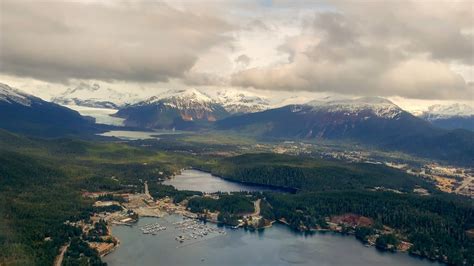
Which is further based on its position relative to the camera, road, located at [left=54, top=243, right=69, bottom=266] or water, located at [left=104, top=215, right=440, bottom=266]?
water, located at [left=104, top=215, right=440, bottom=266]

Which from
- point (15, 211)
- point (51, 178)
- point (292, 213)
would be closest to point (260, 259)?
point (292, 213)

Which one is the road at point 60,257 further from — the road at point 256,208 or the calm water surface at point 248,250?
the road at point 256,208

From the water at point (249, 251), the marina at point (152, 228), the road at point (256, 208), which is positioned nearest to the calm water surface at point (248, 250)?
the water at point (249, 251)

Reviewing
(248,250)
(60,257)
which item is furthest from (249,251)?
(60,257)

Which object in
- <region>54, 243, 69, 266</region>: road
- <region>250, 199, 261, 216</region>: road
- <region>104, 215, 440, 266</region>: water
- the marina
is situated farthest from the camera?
<region>250, 199, 261, 216</region>: road

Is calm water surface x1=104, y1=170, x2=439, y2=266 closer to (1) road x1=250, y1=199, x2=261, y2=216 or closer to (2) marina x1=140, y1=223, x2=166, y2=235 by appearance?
(2) marina x1=140, y1=223, x2=166, y2=235

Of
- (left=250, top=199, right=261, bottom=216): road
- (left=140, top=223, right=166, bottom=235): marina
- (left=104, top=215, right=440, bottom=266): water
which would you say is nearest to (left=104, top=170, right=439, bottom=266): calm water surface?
(left=104, top=215, right=440, bottom=266): water

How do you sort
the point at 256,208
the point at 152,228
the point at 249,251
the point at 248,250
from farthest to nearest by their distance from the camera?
1. the point at 256,208
2. the point at 152,228
3. the point at 248,250
4. the point at 249,251

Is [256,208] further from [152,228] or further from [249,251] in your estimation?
[249,251]

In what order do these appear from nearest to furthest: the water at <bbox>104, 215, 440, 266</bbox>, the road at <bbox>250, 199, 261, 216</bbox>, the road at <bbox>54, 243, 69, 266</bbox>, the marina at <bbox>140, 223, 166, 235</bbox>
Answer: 1. the road at <bbox>54, 243, 69, 266</bbox>
2. the water at <bbox>104, 215, 440, 266</bbox>
3. the marina at <bbox>140, 223, 166, 235</bbox>
4. the road at <bbox>250, 199, 261, 216</bbox>
